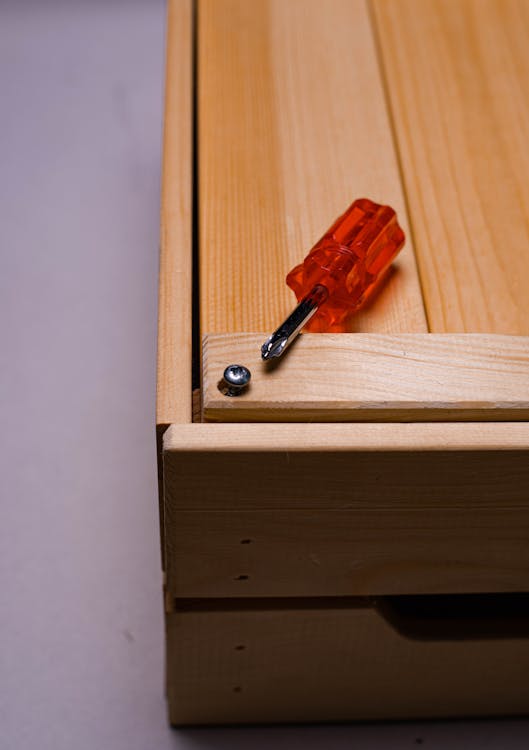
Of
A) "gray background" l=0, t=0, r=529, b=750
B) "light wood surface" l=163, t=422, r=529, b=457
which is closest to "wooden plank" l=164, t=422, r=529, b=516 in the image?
"light wood surface" l=163, t=422, r=529, b=457

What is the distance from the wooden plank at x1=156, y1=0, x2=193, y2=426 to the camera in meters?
0.52

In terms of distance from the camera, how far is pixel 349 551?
1.87 ft

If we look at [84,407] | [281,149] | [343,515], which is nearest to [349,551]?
[343,515]

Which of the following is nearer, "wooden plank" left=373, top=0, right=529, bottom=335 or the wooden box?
the wooden box

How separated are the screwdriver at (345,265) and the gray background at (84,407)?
0.37 meters

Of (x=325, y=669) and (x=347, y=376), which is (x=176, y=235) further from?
(x=325, y=669)

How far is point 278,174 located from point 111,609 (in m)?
0.40

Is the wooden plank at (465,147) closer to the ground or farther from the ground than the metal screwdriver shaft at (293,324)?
farther from the ground

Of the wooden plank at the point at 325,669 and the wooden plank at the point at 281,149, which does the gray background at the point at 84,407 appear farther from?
the wooden plank at the point at 281,149

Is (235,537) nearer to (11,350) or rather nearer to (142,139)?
(11,350)

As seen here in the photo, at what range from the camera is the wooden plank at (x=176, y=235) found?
0.52 metres

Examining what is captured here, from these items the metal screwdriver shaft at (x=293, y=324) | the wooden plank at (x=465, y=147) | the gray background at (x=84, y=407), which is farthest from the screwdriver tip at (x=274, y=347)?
the gray background at (x=84, y=407)

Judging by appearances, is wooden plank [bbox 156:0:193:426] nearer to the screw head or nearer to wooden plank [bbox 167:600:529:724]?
the screw head

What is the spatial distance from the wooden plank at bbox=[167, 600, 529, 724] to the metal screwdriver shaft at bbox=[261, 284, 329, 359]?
201 mm
